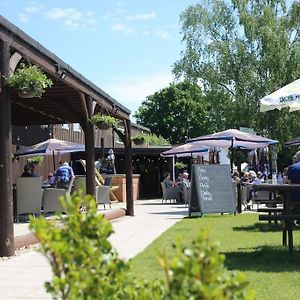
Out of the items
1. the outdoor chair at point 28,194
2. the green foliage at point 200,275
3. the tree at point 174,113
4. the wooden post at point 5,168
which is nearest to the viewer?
the green foliage at point 200,275

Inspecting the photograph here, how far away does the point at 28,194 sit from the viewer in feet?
39.6

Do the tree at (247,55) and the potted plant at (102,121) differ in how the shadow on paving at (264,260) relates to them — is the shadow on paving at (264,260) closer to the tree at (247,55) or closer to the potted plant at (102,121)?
the potted plant at (102,121)

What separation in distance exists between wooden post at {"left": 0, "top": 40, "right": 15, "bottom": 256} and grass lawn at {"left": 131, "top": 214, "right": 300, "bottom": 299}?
174cm

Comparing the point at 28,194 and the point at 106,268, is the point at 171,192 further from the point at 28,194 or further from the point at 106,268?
the point at 106,268

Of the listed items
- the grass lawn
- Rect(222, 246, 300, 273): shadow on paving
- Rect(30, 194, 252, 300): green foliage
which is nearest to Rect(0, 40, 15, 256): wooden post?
the grass lawn

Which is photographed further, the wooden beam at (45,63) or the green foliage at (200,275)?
the wooden beam at (45,63)

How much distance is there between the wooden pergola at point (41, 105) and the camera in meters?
7.88

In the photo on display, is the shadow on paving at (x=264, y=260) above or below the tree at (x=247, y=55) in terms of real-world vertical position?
below

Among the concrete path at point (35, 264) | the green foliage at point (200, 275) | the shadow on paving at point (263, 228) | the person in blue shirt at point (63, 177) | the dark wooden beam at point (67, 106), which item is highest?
the dark wooden beam at point (67, 106)

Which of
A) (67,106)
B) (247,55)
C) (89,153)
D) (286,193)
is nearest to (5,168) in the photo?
(286,193)

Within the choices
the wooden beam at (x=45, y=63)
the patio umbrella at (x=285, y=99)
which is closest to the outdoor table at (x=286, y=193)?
the patio umbrella at (x=285, y=99)

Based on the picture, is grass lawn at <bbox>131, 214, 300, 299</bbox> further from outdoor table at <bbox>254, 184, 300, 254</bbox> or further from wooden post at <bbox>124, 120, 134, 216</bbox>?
Result: wooden post at <bbox>124, 120, 134, 216</bbox>

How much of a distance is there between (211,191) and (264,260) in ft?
26.2

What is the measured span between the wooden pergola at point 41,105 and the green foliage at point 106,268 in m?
5.97
